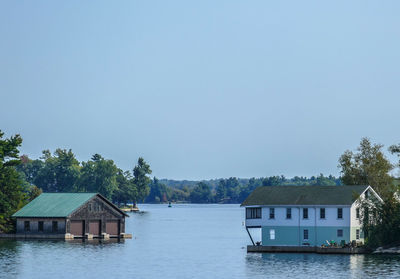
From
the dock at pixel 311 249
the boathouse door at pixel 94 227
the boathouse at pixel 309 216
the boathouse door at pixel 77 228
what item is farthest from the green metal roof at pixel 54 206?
the dock at pixel 311 249

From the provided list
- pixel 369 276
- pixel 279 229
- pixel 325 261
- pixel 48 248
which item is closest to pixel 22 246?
pixel 48 248

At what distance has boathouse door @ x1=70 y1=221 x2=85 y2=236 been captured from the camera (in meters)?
126

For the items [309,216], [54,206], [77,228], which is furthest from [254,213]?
[54,206]

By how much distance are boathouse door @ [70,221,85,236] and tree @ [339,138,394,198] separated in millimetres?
43409

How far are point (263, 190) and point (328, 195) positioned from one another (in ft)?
31.5

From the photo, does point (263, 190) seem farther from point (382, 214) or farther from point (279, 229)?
point (382, 214)

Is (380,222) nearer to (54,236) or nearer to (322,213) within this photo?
(322,213)

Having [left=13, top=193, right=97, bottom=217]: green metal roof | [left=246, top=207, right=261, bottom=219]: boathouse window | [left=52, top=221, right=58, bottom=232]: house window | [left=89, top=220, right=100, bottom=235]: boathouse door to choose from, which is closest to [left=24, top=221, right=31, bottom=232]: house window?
[left=13, top=193, right=97, bottom=217]: green metal roof

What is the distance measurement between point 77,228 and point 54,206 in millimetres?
5247

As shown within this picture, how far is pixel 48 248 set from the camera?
109500 mm

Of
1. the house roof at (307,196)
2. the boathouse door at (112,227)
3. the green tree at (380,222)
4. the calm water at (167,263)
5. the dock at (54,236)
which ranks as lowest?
the calm water at (167,263)

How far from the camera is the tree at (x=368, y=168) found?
424 feet

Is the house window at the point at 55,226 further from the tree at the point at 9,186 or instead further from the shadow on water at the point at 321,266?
the shadow on water at the point at 321,266

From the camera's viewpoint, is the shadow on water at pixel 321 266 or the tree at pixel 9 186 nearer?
the shadow on water at pixel 321 266
